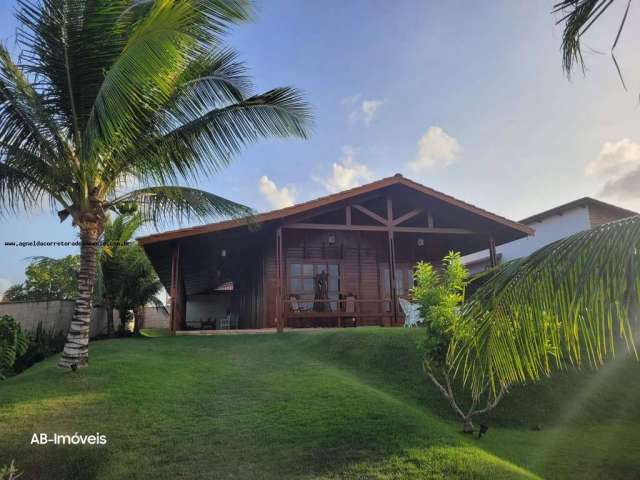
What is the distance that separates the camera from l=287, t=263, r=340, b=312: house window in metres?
13.5

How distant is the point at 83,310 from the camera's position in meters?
7.10

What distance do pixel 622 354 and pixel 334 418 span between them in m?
5.59

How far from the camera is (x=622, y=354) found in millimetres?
7703

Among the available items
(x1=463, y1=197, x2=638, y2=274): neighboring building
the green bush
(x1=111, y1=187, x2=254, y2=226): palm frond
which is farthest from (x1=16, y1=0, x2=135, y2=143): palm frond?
(x1=463, y1=197, x2=638, y2=274): neighboring building

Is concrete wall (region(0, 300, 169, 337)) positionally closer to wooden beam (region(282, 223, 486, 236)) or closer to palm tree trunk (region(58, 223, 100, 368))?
palm tree trunk (region(58, 223, 100, 368))

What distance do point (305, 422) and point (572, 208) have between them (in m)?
17.0

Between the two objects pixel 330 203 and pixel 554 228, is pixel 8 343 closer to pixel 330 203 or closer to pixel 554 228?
pixel 330 203

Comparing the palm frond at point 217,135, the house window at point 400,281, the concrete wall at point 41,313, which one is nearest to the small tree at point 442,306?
the palm frond at point 217,135

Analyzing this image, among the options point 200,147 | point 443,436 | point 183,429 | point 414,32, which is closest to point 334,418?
point 443,436

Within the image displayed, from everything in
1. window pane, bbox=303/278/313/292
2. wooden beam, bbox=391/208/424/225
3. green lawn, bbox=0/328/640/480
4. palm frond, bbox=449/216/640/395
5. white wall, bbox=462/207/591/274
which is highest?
white wall, bbox=462/207/591/274

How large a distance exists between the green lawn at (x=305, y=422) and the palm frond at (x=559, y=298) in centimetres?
164

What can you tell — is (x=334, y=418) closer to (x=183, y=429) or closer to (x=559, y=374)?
(x=183, y=429)

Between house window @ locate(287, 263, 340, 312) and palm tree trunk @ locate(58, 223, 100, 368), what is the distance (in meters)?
6.80

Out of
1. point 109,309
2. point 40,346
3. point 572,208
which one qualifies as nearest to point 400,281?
point 572,208
